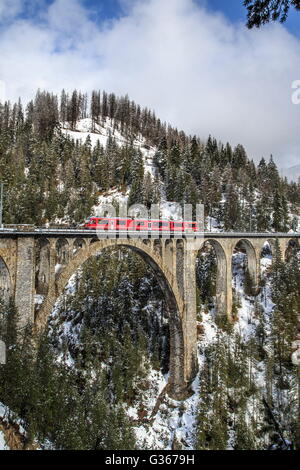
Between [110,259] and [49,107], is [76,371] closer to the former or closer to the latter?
[110,259]

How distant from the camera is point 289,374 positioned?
30531mm

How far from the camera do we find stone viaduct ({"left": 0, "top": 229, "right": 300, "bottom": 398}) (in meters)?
17.0

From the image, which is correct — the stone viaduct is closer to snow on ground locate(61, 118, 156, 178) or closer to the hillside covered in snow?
the hillside covered in snow

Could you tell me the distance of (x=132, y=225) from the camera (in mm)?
26297

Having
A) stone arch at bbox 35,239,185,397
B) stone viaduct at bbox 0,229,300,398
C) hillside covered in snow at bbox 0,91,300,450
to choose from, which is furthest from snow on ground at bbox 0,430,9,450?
stone arch at bbox 35,239,185,397

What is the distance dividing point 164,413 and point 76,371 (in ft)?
33.0

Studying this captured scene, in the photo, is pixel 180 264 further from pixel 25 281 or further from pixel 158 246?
pixel 25 281

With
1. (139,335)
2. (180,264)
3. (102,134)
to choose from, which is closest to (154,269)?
(180,264)

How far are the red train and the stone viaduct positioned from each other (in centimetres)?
91

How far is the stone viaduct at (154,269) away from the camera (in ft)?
55.9

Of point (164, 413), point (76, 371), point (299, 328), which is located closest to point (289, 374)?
point (299, 328)

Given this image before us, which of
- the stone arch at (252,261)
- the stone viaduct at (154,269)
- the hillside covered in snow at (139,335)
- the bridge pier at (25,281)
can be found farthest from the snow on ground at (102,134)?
the bridge pier at (25,281)

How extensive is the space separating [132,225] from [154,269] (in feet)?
16.5
